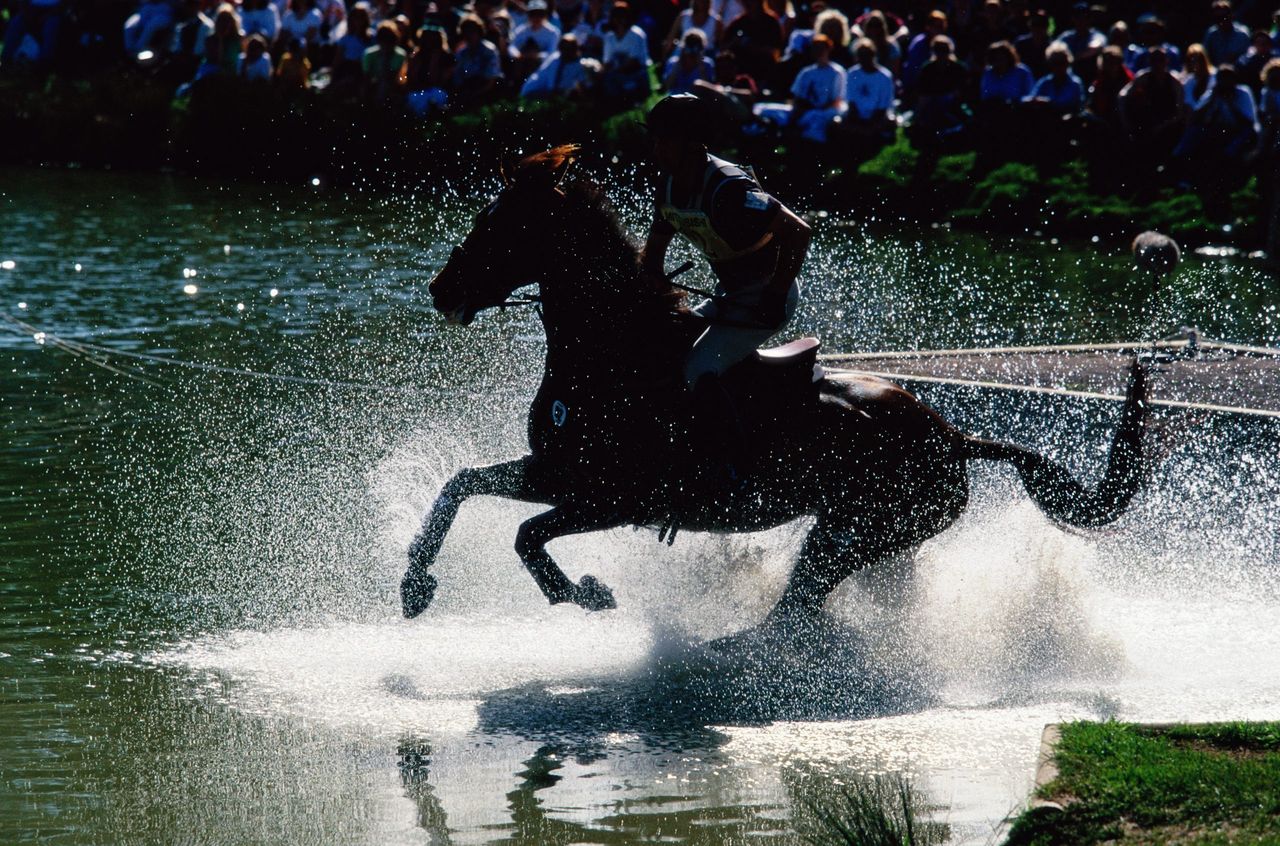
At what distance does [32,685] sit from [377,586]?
1864 millimetres

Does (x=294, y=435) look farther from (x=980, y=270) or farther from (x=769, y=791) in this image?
(x=980, y=270)

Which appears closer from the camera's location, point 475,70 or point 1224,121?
point 1224,121

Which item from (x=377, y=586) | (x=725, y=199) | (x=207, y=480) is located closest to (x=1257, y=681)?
(x=725, y=199)

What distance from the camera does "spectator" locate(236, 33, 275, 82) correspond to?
2122cm

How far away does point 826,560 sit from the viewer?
7.88 m

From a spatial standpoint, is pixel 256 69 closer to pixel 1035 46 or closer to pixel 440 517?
pixel 1035 46

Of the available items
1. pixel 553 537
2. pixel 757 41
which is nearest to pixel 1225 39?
pixel 757 41

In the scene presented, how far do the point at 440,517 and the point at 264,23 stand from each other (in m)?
16.1

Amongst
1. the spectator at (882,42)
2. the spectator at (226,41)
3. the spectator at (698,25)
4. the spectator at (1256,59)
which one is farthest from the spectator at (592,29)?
the spectator at (1256,59)

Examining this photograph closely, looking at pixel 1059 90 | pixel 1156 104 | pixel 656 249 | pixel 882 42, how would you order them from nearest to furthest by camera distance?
1. pixel 656 249
2. pixel 1156 104
3. pixel 1059 90
4. pixel 882 42

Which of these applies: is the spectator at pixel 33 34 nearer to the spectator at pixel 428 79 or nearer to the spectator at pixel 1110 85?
the spectator at pixel 428 79

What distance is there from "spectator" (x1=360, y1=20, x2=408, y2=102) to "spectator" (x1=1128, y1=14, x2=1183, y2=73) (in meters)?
8.15

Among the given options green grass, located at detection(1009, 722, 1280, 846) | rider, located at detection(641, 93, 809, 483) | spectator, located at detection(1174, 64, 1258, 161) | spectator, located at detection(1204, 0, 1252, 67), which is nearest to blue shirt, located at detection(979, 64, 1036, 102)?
spectator, located at detection(1174, 64, 1258, 161)

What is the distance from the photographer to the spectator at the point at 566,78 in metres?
20.3
